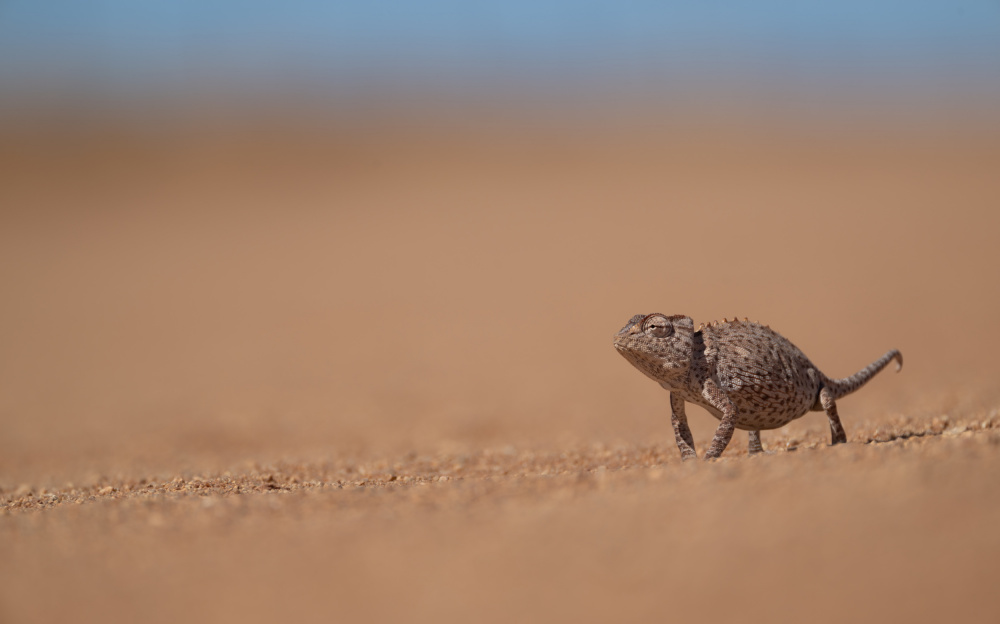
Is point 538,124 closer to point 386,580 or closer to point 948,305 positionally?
point 948,305

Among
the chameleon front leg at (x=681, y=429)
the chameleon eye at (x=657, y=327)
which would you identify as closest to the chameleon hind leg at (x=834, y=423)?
the chameleon front leg at (x=681, y=429)

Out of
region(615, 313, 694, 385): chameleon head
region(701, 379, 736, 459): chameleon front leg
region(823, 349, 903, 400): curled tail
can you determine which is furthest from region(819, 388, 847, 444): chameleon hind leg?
region(615, 313, 694, 385): chameleon head

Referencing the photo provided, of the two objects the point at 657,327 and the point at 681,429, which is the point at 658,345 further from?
the point at 681,429

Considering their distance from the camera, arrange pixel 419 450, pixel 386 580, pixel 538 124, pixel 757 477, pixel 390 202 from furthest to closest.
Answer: pixel 538 124 < pixel 390 202 < pixel 419 450 < pixel 757 477 < pixel 386 580

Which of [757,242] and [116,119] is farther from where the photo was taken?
[116,119]

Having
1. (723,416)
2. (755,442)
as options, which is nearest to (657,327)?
(723,416)

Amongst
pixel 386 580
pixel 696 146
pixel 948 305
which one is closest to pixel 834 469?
pixel 386 580
